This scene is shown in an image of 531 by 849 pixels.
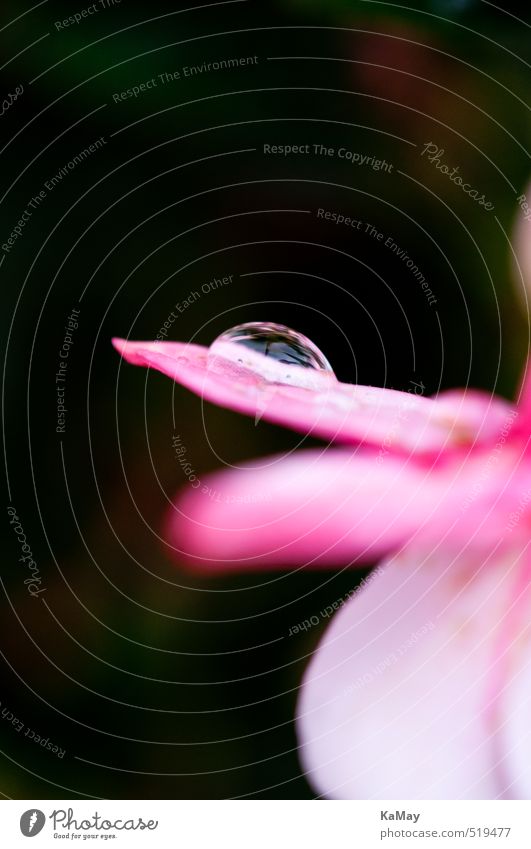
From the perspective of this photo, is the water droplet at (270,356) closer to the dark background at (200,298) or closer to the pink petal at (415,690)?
the dark background at (200,298)

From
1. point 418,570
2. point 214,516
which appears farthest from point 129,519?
point 418,570

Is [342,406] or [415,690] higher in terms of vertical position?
[342,406]

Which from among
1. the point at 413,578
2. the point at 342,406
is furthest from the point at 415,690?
the point at 342,406

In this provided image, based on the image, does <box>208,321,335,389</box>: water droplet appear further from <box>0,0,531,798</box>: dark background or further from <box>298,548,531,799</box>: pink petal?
<box>298,548,531,799</box>: pink petal

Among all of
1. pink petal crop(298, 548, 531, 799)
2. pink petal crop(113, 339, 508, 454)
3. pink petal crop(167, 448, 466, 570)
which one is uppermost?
pink petal crop(113, 339, 508, 454)

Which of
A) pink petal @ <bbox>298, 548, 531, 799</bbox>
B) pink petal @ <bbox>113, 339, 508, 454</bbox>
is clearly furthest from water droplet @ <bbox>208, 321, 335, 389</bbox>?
pink petal @ <bbox>298, 548, 531, 799</bbox>

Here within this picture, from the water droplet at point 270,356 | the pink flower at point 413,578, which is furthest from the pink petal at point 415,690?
the water droplet at point 270,356

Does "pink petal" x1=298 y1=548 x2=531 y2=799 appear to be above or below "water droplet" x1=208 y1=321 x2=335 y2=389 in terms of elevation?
below

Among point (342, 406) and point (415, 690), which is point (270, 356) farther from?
point (415, 690)
